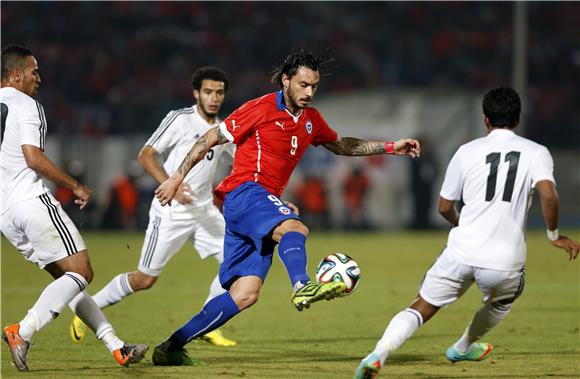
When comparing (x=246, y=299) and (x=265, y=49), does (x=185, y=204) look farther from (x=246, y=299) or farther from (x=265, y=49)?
(x=265, y=49)

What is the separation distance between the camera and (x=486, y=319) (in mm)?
7203

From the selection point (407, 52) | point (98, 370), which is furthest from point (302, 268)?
point (407, 52)

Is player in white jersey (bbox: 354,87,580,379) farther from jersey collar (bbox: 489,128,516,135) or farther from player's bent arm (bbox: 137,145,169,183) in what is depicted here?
player's bent arm (bbox: 137,145,169,183)

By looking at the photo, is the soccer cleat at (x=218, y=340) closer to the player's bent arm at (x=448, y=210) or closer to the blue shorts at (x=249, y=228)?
the blue shorts at (x=249, y=228)

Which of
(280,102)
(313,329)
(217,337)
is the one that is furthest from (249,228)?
(313,329)

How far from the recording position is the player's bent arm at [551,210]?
21.1 ft

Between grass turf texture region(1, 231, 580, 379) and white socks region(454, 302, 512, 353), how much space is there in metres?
0.28

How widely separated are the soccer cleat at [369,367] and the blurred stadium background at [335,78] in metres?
20.4

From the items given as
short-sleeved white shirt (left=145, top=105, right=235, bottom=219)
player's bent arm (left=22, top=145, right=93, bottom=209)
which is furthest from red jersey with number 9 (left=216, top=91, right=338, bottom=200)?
short-sleeved white shirt (left=145, top=105, right=235, bottom=219)

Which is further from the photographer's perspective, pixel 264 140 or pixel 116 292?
pixel 116 292

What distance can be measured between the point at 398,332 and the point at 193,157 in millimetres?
1974

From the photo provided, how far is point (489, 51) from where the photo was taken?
107ft

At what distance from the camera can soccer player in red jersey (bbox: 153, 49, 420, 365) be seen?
7.27 metres

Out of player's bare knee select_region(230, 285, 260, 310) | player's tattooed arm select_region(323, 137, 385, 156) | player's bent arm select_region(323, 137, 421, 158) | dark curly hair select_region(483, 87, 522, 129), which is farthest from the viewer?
player's tattooed arm select_region(323, 137, 385, 156)
